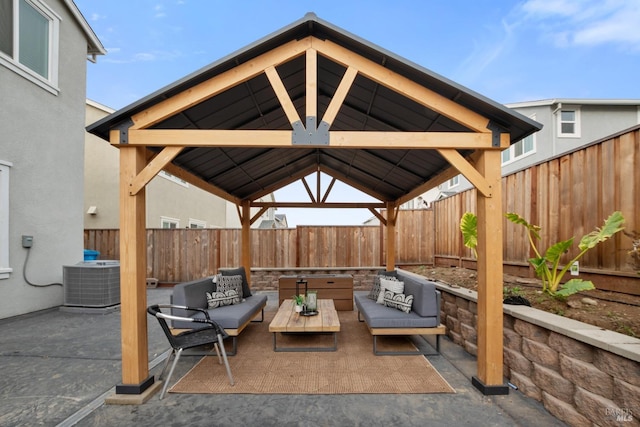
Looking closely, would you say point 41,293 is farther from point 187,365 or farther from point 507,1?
point 507,1

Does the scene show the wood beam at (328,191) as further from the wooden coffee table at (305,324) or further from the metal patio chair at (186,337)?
the metal patio chair at (186,337)

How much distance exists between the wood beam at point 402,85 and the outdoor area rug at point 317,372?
285cm

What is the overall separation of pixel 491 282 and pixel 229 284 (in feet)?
13.2

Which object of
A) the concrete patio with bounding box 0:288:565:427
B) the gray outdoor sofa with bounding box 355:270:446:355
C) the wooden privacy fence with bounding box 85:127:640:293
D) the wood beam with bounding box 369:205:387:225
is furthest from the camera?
the wood beam with bounding box 369:205:387:225

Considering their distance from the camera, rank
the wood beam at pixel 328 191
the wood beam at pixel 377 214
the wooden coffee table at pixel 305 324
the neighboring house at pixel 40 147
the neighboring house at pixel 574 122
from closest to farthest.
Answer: the wooden coffee table at pixel 305 324, the neighboring house at pixel 40 147, the wood beam at pixel 328 191, the wood beam at pixel 377 214, the neighboring house at pixel 574 122

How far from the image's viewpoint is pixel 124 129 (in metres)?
3.39

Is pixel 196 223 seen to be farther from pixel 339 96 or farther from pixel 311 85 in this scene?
pixel 339 96

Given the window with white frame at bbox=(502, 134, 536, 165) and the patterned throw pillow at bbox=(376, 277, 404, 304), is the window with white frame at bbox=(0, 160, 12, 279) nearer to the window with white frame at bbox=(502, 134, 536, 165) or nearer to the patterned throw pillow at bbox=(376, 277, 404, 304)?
the patterned throw pillow at bbox=(376, 277, 404, 304)

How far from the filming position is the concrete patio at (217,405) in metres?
2.85

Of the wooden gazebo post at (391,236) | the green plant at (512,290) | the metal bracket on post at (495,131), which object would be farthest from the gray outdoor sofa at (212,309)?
the wooden gazebo post at (391,236)

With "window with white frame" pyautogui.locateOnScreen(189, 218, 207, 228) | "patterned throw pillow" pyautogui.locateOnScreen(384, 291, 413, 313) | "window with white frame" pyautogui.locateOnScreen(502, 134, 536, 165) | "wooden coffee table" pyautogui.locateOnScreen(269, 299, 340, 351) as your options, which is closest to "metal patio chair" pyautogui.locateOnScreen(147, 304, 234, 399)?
"wooden coffee table" pyautogui.locateOnScreen(269, 299, 340, 351)

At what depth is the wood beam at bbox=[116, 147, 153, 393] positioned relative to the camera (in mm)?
3281

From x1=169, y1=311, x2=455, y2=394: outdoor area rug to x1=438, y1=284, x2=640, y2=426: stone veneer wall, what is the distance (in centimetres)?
81

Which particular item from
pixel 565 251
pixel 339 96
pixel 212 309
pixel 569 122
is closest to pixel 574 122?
pixel 569 122
